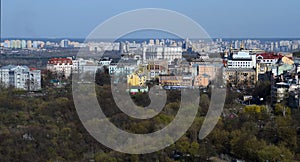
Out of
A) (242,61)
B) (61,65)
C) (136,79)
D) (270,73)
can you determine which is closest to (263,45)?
(242,61)

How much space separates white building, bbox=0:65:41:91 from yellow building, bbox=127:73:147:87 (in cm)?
170

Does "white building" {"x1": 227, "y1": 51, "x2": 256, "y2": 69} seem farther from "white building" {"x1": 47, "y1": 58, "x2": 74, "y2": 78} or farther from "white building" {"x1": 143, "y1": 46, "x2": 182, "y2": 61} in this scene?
"white building" {"x1": 47, "y1": 58, "x2": 74, "y2": 78}

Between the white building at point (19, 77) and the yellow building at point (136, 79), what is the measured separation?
5.58ft

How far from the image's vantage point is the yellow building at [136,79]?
9.42 metres

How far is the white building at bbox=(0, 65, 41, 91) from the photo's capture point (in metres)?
10.6

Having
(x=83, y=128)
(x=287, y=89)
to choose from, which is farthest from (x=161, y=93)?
(x=83, y=128)

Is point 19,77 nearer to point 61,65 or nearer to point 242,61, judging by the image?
point 61,65

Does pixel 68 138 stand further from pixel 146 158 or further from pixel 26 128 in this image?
pixel 146 158

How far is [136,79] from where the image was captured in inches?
388

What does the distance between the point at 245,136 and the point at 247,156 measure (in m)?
0.23

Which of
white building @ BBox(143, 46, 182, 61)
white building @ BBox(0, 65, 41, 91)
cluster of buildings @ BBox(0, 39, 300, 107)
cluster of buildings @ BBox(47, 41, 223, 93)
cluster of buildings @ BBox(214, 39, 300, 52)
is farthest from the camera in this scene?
cluster of buildings @ BBox(214, 39, 300, 52)

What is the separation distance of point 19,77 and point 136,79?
2607 millimetres

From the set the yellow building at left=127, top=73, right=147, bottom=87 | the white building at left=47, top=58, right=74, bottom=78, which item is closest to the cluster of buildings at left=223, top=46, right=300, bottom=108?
the yellow building at left=127, top=73, right=147, bottom=87

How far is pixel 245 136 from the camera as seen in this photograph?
188 inches
